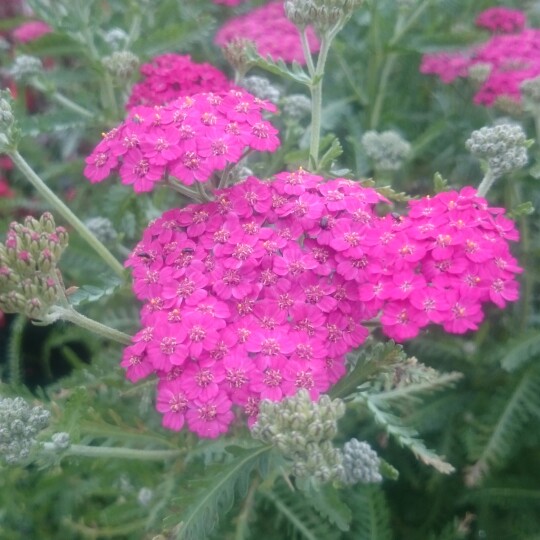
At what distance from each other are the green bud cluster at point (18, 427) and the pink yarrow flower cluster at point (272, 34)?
1786 mm

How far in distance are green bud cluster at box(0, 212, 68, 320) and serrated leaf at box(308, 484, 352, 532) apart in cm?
85

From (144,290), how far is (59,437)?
1.32 feet

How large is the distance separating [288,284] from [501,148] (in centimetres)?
77

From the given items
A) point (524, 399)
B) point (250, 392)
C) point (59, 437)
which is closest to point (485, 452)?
point (524, 399)

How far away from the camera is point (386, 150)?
2.67 m

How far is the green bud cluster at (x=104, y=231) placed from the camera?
2.71 metres

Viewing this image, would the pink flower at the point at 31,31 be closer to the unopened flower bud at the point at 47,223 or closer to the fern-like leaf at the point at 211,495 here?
the unopened flower bud at the point at 47,223

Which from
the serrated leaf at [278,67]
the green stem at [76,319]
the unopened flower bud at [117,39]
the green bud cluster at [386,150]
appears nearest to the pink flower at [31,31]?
the unopened flower bud at [117,39]

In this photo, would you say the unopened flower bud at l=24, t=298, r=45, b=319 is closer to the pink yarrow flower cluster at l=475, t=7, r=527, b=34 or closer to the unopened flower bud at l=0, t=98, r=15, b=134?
the unopened flower bud at l=0, t=98, r=15, b=134

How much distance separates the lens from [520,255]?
299 centimetres

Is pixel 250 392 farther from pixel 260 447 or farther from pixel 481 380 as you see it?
pixel 481 380

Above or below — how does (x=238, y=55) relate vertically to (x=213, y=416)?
above

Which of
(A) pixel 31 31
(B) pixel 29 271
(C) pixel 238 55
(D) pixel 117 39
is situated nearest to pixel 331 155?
(C) pixel 238 55

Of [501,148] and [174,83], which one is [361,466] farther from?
[174,83]
